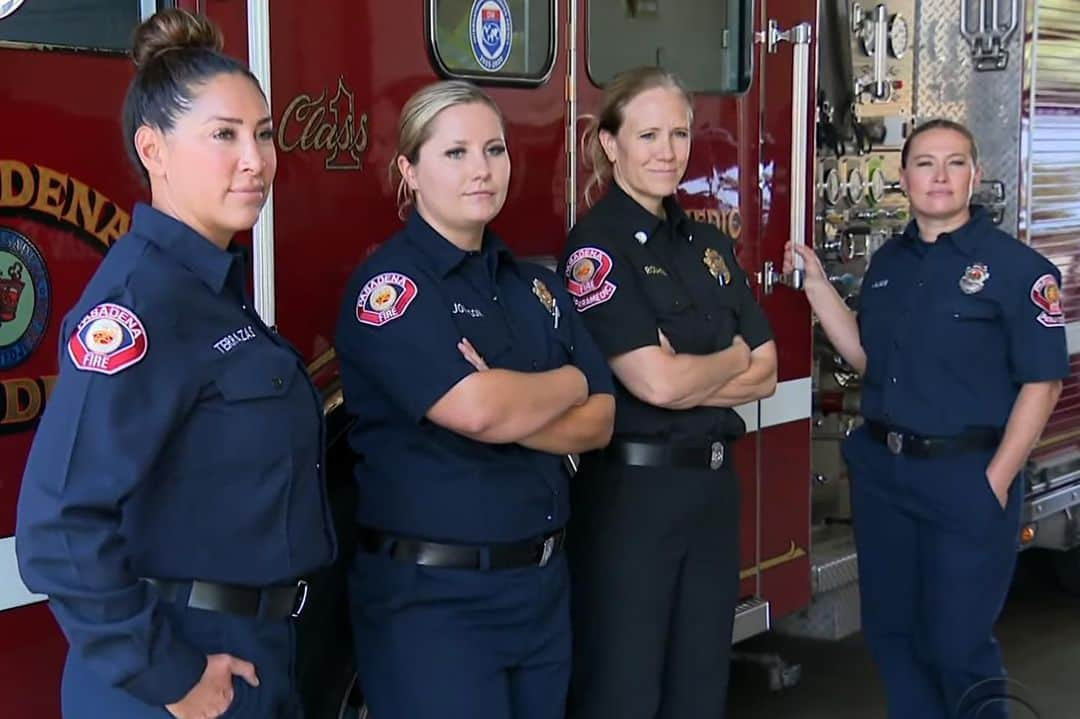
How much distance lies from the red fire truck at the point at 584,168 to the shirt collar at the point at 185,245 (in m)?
0.22

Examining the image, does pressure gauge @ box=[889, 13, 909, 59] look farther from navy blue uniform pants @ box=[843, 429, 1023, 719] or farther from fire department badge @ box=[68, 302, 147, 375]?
fire department badge @ box=[68, 302, 147, 375]

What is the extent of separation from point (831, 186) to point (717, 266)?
4.39 feet

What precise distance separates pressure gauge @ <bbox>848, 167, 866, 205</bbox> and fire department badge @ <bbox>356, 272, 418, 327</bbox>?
Result: 2306 millimetres

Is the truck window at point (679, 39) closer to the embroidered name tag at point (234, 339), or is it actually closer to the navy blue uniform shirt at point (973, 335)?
the navy blue uniform shirt at point (973, 335)

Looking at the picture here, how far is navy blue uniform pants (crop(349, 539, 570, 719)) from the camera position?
229cm

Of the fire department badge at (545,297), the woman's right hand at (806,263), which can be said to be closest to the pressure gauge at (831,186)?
the woman's right hand at (806,263)

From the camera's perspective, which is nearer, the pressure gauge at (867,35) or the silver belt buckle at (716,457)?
the silver belt buckle at (716,457)

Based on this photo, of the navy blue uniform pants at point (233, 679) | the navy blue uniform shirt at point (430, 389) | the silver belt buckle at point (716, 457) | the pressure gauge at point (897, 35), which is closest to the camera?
the navy blue uniform pants at point (233, 679)

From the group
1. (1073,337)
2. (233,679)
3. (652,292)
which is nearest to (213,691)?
(233,679)

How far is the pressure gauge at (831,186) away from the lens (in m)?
4.15

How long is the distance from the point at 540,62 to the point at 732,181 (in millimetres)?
779

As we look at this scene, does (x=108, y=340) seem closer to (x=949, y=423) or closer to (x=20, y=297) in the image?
(x=20, y=297)

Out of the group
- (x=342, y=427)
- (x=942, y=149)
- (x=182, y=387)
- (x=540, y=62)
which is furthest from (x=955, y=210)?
(x=182, y=387)

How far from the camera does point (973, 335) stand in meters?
3.33
